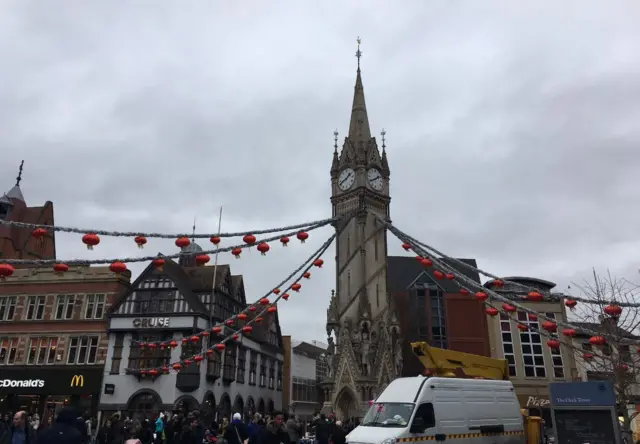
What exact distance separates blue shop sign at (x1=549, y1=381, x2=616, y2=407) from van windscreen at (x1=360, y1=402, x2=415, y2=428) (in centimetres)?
623

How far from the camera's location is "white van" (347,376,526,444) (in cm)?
1369

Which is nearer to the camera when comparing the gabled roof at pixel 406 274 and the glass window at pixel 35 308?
the glass window at pixel 35 308

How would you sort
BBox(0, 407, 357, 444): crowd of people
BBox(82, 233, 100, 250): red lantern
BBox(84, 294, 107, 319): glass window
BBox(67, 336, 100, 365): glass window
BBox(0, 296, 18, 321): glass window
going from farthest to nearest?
BBox(0, 296, 18, 321): glass window
BBox(84, 294, 107, 319): glass window
BBox(67, 336, 100, 365): glass window
BBox(82, 233, 100, 250): red lantern
BBox(0, 407, 357, 444): crowd of people

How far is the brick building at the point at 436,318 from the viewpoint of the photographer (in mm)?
39000

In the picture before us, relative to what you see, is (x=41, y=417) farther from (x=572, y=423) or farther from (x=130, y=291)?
(x=572, y=423)

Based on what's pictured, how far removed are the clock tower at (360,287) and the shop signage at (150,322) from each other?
12.0m

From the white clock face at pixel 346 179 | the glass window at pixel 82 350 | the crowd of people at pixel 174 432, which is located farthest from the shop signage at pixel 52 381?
the white clock face at pixel 346 179

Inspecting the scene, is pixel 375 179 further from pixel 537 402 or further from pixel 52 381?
pixel 52 381

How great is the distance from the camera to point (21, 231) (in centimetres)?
5175

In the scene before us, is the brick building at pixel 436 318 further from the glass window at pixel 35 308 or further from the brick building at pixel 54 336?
the glass window at pixel 35 308

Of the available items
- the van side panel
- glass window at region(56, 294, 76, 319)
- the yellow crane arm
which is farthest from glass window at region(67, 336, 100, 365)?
the van side panel

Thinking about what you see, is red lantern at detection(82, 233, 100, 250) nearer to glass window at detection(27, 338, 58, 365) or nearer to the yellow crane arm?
the yellow crane arm

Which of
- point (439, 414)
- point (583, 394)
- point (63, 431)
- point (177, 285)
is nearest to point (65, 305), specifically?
point (177, 285)

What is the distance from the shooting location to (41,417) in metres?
35.1
